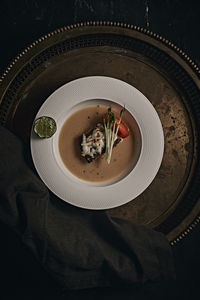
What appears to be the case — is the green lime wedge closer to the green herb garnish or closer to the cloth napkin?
the cloth napkin

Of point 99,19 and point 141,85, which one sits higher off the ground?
point 99,19

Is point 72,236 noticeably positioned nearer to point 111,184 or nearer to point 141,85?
point 111,184

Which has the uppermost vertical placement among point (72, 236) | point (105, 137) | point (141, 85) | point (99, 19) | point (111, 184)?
point (99, 19)

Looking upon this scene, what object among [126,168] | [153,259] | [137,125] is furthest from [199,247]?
[137,125]

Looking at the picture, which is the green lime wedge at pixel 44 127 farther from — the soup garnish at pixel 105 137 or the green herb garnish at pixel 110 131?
the green herb garnish at pixel 110 131

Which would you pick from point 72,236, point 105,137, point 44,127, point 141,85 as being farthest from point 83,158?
point 141,85

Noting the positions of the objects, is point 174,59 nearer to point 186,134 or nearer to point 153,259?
point 186,134
